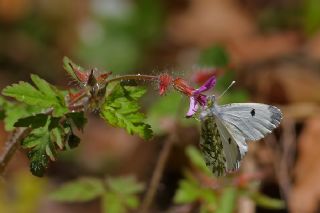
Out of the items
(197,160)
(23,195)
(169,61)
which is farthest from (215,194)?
(169,61)

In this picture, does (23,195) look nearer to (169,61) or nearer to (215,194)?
(215,194)

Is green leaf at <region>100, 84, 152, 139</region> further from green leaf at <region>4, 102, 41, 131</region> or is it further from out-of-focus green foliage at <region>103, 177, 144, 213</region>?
out-of-focus green foliage at <region>103, 177, 144, 213</region>

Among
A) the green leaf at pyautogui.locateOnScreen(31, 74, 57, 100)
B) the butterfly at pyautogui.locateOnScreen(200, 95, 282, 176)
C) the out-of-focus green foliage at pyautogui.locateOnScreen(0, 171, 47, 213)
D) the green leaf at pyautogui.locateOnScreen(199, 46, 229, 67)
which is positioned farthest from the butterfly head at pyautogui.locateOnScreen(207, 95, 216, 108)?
the out-of-focus green foliage at pyautogui.locateOnScreen(0, 171, 47, 213)

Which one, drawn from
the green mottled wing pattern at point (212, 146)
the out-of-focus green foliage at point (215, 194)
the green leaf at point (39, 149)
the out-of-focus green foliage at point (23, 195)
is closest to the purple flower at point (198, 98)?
the green mottled wing pattern at point (212, 146)

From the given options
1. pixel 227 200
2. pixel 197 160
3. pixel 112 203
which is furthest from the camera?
pixel 197 160

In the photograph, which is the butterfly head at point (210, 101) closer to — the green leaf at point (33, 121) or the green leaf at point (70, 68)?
the green leaf at point (70, 68)

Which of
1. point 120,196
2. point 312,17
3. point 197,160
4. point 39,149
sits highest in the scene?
point 312,17
